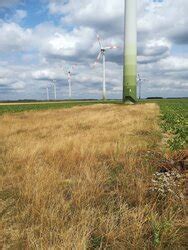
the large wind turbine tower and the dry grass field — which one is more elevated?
the large wind turbine tower

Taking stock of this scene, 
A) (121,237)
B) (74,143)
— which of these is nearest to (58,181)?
(121,237)

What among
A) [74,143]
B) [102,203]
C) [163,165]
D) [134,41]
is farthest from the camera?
[134,41]

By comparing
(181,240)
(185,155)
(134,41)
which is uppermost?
(134,41)

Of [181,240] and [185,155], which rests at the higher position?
[185,155]

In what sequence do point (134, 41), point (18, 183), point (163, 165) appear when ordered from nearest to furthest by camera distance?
point (18, 183)
point (163, 165)
point (134, 41)

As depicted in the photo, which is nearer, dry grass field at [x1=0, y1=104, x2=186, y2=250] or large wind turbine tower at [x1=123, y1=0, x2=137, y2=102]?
dry grass field at [x1=0, y1=104, x2=186, y2=250]

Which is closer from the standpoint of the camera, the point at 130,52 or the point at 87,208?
the point at 87,208

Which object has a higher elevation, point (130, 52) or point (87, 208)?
point (130, 52)

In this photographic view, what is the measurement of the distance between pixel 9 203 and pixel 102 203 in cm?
167

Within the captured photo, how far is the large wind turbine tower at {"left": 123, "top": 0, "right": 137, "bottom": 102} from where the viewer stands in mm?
56031

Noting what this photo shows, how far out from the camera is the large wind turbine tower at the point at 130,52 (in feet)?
184

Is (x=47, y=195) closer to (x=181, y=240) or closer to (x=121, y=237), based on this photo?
(x=121, y=237)

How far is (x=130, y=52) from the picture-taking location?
59.9 metres

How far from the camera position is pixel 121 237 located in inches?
205
